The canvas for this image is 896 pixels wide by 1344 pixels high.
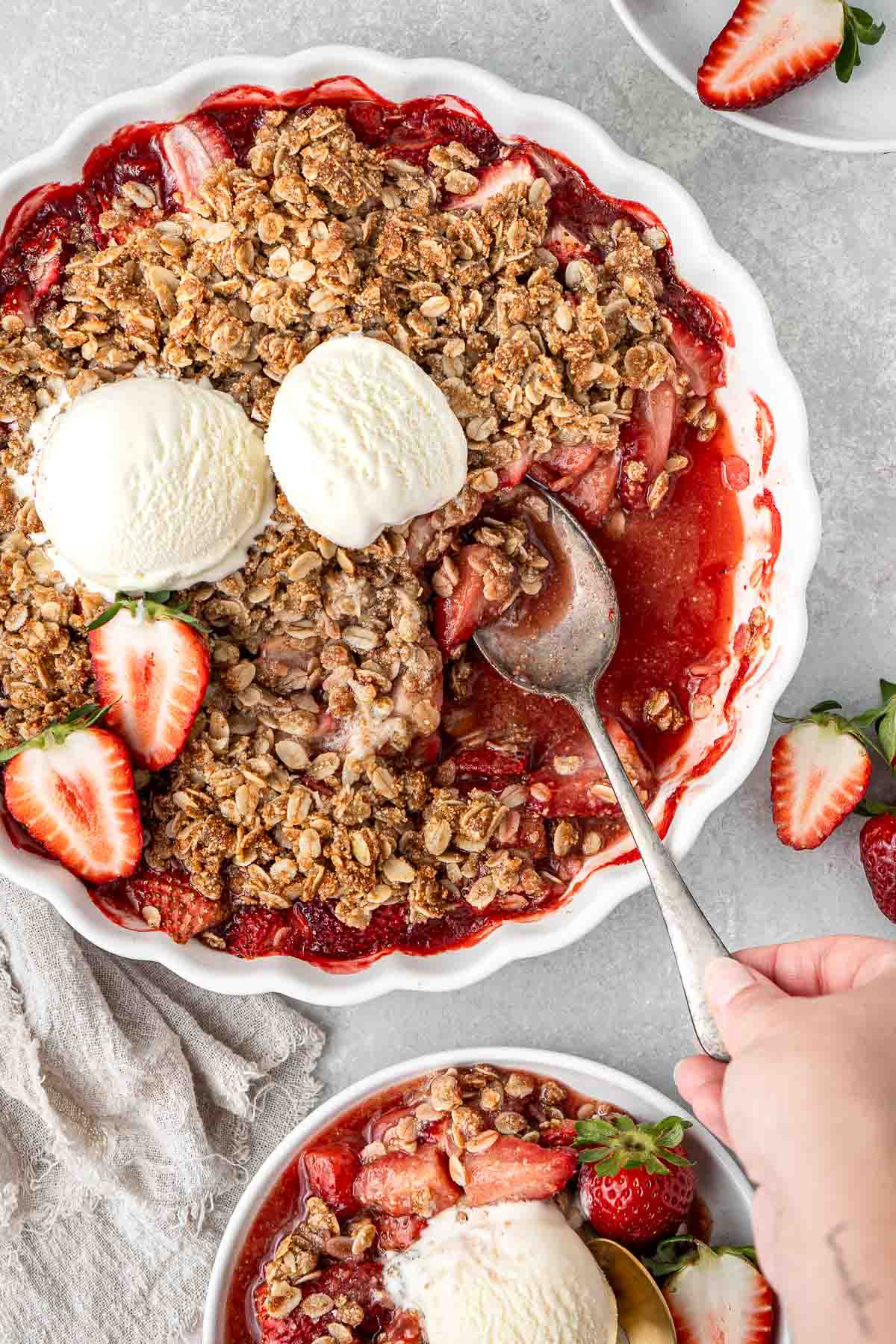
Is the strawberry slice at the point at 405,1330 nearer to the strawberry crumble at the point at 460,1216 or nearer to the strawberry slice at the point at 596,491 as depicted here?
the strawberry crumble at the point at 460,1216

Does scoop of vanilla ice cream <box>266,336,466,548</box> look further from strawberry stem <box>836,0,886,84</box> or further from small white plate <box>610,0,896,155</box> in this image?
strawberry stem <box>836,0,886,84</box>

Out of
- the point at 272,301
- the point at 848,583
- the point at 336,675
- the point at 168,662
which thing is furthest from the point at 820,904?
the point at 272,301

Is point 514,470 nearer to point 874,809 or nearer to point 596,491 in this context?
point 596,491

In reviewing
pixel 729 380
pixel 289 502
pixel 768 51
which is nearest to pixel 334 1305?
pixel 289 502

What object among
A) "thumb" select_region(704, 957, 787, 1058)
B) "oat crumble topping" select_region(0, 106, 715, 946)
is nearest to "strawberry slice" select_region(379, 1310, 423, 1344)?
"oat crumble topping" select_region(0, 106, 715, 946)

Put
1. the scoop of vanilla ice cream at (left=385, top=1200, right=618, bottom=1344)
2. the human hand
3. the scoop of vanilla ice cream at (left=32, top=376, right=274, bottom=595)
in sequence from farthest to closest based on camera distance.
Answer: the scoop of vanilla ice cream at (left=385, top=1200, right=618, bottom=1344) < the scoop of vanilla ice cream at (left=32, top=376, right=274, bottom=595) < the human hand

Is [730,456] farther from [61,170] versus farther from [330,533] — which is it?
[61,170]

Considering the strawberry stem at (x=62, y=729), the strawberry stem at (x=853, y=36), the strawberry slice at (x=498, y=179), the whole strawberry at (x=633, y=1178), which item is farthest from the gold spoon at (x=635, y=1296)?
the strawberry stem at (x=853, y=36)
